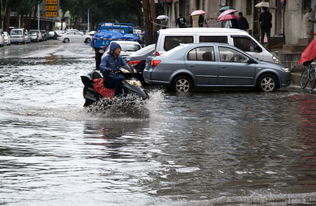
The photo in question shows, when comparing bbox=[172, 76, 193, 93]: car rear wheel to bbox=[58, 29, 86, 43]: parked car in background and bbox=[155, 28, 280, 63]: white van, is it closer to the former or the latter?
bbox=[155, 28, 280, 63]: white van

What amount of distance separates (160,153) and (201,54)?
1157 cm

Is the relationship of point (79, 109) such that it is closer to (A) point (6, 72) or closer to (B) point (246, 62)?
(B) point (246, 62)

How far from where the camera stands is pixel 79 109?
56.0 feet

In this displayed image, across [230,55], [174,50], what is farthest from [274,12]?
[174,50]

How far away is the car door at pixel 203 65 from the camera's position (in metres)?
21.9

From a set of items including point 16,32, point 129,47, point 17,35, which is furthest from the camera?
point 16,32

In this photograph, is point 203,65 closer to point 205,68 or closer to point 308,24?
point 205,68

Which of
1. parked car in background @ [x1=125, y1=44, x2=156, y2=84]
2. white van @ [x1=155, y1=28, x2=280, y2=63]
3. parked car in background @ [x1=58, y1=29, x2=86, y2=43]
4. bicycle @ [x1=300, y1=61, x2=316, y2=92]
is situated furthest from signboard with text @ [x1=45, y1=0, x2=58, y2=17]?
bicycle @ [x1=300, y1=61, x2=316, y2=92]

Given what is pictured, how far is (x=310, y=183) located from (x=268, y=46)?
2814 cm

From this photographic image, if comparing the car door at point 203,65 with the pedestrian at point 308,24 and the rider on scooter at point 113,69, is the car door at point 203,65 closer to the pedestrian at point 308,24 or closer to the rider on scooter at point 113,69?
the rider on scooter at point 113,69

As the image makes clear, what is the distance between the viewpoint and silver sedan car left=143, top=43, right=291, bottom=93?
2188 centimetres

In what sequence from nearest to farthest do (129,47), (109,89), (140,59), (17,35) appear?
(109,89)
(140,59)
(129,47)
(17,35)

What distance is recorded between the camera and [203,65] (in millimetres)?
21891

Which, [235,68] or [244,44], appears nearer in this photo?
[235,68]
